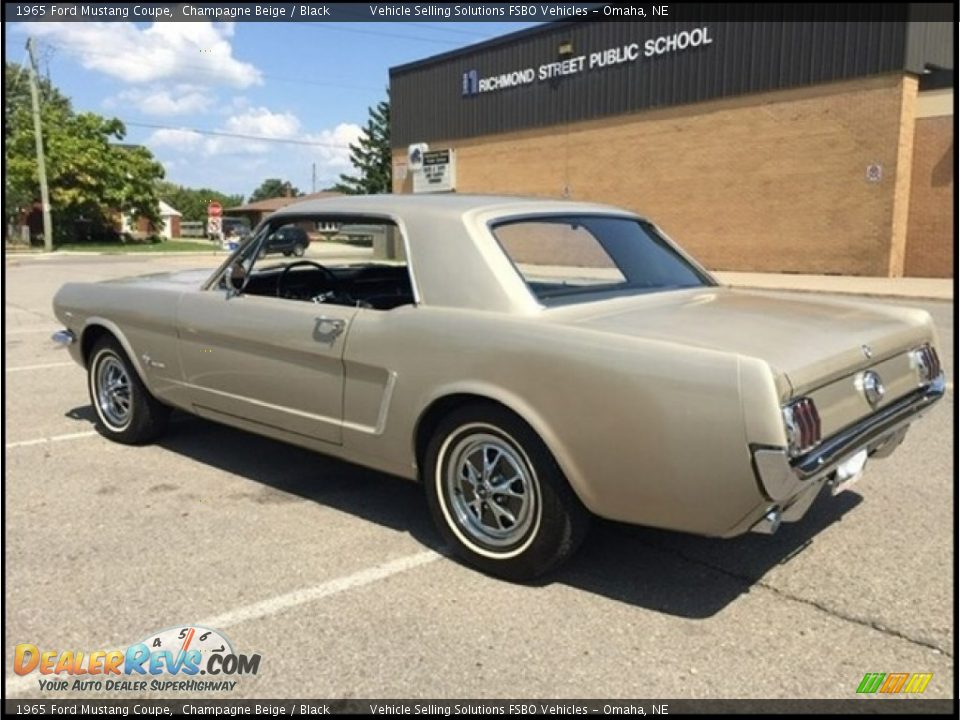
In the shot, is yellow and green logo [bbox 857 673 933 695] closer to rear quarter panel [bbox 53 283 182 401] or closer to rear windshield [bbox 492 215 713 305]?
A: rear windshield [bbox 492 215 713 305]

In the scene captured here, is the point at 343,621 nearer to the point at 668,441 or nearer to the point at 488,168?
the point at 668,441

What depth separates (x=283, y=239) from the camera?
15.3ft

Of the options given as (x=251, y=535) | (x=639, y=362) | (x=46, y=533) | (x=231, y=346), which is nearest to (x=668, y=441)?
(x=639, y=362)

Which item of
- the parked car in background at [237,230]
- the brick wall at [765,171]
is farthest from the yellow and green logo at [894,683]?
the brick wall at [765,171]

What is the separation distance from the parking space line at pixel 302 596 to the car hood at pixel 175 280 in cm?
228

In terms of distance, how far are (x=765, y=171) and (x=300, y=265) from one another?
20.5 m

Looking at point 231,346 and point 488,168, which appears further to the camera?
point 488,168

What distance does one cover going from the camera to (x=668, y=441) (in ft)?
9.60

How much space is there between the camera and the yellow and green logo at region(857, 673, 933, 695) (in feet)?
8.86

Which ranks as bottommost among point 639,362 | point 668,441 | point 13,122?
point 668,441

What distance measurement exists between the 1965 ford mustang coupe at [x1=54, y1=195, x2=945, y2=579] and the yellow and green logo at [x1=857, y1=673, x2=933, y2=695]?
0.57 meters

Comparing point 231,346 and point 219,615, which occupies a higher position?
point 231,346

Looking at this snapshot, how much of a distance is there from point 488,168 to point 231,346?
90.9 ft

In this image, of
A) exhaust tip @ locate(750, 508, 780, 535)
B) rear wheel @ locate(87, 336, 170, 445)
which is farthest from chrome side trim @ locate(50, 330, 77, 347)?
exhaust tip @ locate(750, 508, 780, 535)
